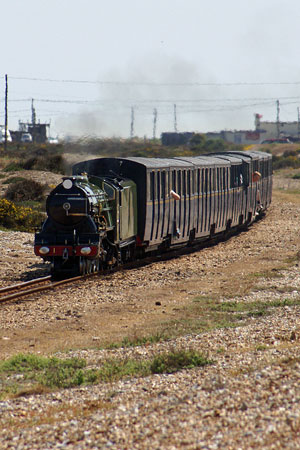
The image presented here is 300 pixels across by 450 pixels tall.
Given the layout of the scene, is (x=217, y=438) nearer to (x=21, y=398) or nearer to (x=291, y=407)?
(x=291, y=407)

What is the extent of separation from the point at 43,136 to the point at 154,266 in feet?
292

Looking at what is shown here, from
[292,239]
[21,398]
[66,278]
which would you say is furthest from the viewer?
[292,239]

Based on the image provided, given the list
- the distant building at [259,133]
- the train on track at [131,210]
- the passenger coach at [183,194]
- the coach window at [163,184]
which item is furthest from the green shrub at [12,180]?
the distant building at [259,133]

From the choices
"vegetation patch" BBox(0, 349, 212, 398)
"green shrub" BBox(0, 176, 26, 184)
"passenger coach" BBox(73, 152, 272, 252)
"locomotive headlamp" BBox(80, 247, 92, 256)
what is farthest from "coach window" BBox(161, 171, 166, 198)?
"green shrub" BBox(0, 176, 26, 184)

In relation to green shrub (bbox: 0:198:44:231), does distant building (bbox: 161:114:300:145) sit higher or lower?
higher

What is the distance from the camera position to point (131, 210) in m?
20.4

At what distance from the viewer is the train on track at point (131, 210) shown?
702 inches

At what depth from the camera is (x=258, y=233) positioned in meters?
29.8

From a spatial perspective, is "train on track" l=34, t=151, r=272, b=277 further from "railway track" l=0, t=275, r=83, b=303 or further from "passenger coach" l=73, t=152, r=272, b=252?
"railway track" l=0, t=275, r=83, b=303

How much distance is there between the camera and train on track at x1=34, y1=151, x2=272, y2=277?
1783 centimetres

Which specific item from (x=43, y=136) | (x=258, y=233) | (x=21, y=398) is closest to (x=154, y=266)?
(x=258, y=233)

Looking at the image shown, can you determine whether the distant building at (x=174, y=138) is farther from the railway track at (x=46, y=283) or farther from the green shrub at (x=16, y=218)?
the railway track at (x=46, y=283)

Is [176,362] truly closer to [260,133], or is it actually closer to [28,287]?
[28,287]

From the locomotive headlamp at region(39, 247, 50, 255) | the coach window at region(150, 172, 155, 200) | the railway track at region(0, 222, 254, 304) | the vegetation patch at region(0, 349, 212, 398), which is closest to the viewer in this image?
the vegetation patch at region(0, 349, 212, 398)
